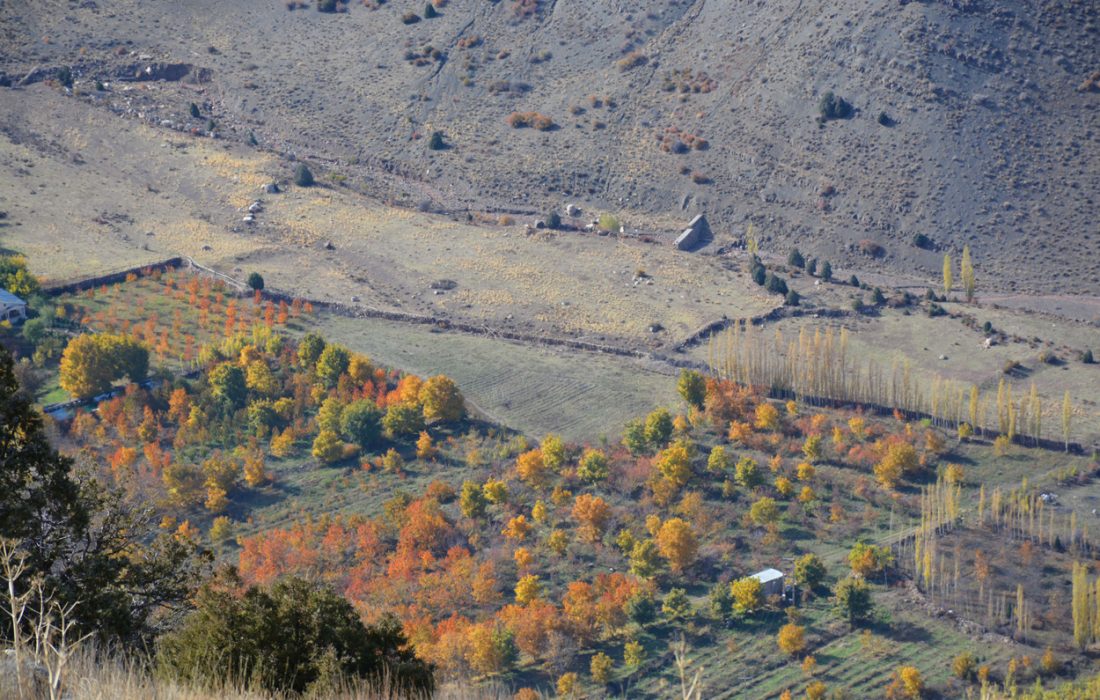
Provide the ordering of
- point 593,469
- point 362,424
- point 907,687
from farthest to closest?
point 362,424
point 593,469
point 907,687

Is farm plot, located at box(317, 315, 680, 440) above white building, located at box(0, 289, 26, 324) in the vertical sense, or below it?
below

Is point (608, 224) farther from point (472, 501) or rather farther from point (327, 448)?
point (472, 501)

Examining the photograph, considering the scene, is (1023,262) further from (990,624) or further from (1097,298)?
(990,624)

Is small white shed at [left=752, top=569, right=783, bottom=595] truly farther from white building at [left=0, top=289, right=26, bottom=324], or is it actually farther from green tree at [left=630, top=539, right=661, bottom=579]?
white building at [left=0, top=289, right=26, bottom=324]

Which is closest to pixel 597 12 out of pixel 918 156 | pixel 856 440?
pixel 918 156

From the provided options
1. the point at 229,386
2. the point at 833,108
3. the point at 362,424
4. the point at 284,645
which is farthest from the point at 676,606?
the point at 833,108

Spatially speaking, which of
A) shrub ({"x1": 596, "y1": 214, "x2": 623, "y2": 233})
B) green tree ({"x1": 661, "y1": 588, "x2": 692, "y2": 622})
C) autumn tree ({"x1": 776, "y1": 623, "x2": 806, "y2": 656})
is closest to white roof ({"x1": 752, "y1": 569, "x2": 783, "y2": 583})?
autumn tree ({"x1": 776, "y1": 623, "x2": 806, "y2": 656})
